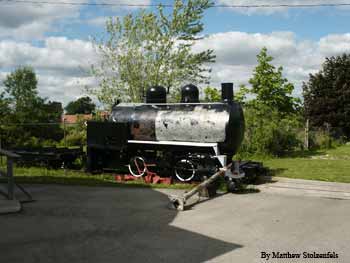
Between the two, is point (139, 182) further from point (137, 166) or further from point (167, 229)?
point (167, 229)

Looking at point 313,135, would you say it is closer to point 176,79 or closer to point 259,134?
point 259,134

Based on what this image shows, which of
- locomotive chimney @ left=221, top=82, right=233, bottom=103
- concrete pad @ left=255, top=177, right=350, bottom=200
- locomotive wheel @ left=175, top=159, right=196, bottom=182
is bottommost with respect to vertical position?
concrete pad @ left=255, top=177, right=350, bottom=200

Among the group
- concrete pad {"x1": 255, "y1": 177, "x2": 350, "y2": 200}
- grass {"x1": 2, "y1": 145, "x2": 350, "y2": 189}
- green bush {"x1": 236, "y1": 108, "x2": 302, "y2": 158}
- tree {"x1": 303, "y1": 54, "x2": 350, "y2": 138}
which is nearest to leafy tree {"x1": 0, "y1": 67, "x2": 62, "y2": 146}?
grass {"x1": 2, "y1": 145, "x2": 350, "y2": 189}

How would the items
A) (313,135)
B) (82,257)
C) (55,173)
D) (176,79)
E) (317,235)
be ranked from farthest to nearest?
(313,135), (176,79), (55,173), (317,235), (82,257)

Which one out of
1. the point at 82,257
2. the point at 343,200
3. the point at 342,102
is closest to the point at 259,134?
the point at 343,200

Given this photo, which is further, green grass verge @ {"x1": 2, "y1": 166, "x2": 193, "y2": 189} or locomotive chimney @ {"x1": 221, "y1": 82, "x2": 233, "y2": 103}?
Answer: locomotive chimney @ {"x1": 221, "y1": 82, "x2": 233, "y2": 103}

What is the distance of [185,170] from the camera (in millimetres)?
11453

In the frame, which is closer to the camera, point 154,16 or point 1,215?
point 1,215

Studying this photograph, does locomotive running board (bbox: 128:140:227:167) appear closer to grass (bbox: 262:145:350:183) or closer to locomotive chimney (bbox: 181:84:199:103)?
locomotive chimney (bbox: 181:84:199:103)

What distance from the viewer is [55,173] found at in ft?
42.5

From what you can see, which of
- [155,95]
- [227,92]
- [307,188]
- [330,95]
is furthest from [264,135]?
[330,95]

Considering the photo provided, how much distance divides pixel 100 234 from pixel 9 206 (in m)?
2.63

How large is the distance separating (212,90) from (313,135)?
9159mm

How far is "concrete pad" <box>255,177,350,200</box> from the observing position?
944cm
